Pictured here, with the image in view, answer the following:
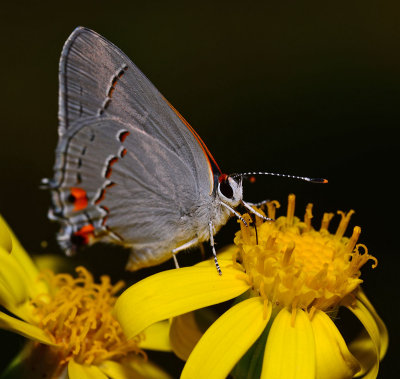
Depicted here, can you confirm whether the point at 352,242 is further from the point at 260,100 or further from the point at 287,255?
the point at 260,100

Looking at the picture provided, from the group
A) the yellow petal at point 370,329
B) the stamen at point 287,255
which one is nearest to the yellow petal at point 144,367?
the stamen at point 287,255

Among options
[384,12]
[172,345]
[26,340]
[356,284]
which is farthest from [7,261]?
[384,12]

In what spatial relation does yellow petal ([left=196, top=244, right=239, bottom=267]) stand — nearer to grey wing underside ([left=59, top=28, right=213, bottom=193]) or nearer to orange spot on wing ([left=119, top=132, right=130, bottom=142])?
grey wing underside ([left=59, top=28, right=213, bottom=193])

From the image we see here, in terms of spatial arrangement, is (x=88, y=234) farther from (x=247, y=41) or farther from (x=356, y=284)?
(x=247, y=41)

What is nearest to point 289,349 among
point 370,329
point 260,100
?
point 370,329

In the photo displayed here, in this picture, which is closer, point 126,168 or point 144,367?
point 144,367

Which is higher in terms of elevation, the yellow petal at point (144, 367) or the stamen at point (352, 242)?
the stamen at point (352, 242)

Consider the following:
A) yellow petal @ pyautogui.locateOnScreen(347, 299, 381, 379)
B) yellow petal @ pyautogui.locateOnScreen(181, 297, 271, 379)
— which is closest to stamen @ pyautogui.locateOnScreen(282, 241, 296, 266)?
yellow petal @ pyautogui.locateOnScreen(181, 297, 271, 379)

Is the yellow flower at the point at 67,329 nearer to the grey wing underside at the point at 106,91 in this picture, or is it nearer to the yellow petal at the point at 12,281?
the yellow petal at the point at 12,281
